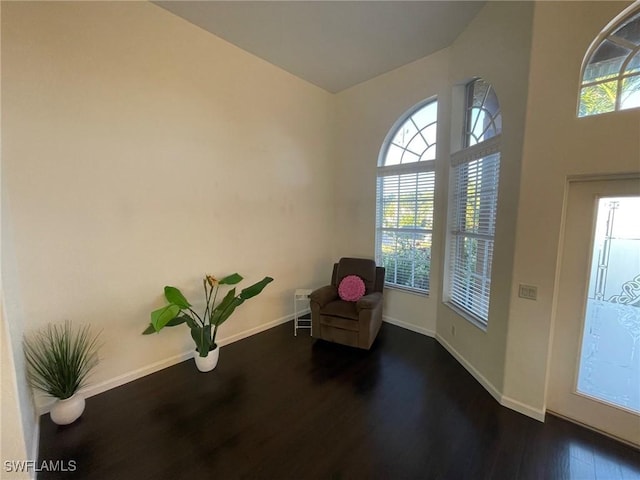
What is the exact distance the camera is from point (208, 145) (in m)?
2.92

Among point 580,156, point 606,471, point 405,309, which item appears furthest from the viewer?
point 405,309

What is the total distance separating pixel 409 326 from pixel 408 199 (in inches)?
70.3

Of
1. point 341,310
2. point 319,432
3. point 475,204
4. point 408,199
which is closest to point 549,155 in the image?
point 475,204

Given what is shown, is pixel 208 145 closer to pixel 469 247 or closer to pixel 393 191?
pixel 393 191

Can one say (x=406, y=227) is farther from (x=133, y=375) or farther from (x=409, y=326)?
(x=133, y=375)

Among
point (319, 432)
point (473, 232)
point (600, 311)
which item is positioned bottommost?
point (319, 432)

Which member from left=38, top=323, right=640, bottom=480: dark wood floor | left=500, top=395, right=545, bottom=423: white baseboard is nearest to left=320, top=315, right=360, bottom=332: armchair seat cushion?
left=38, top=323, right=640, bottom=480: dark wood floor

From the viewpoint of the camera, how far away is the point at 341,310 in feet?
10.4

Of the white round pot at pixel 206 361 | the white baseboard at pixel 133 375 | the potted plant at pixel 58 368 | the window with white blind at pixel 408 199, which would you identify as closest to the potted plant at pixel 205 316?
the white round pot at pixel 206 361

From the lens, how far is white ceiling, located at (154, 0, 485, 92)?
2.46 meters

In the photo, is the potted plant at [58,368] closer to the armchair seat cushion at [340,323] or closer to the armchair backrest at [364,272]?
the armchair seat cushion at [340,323]

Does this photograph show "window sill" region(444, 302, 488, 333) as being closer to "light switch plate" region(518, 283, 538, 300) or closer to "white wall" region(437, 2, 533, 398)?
"white wall" region(437, 2, 533, 398)

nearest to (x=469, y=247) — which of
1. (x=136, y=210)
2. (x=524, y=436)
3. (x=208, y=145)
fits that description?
(x=524, y=436)

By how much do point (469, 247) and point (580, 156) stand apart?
127cm
